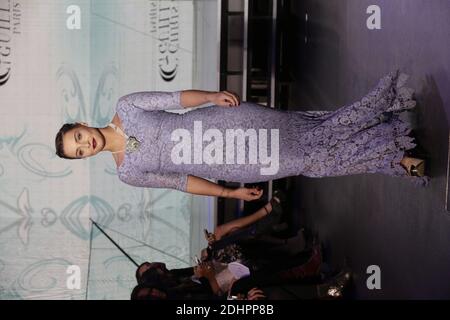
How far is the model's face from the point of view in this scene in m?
1.94

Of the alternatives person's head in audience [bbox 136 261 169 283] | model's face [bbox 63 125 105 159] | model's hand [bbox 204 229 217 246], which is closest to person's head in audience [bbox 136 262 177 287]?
person's head in audience [bbox 136 261 169 283]

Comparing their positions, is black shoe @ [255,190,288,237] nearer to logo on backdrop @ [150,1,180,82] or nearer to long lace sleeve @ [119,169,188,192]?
long lace sleeve @ [119,169,188,192]

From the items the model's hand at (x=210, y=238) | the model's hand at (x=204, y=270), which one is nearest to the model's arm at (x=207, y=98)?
the model's hand at (x=210, y=238)

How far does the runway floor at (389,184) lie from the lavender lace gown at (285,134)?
0.25 meters

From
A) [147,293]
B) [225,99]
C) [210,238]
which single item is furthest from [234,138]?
[147,293]

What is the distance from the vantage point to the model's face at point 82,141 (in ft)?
6.38

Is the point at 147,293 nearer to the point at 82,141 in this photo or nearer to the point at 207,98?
the point at 82,141

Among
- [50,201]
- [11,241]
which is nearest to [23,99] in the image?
[50,201]

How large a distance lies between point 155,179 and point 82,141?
0.29 metres

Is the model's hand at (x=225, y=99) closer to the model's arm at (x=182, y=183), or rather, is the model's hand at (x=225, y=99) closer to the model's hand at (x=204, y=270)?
the model's arm at (x=182, y=183)

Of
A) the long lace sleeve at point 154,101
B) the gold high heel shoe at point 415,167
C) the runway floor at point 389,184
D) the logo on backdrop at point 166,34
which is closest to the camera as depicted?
the long lace sleeve at point 154,101

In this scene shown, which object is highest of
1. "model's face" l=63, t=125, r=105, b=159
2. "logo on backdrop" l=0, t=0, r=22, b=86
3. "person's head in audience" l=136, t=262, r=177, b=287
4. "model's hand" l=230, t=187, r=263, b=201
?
"logo on backdrop" l=0, t=0, r=22, b=86
